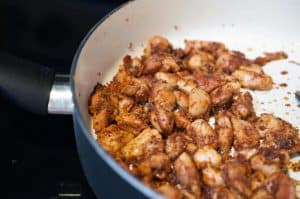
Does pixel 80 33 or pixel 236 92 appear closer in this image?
pixel 236 92

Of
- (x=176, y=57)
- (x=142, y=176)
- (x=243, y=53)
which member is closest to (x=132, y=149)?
(x=142, y=176)

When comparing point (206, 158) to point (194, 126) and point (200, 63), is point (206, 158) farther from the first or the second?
point (200, 63)

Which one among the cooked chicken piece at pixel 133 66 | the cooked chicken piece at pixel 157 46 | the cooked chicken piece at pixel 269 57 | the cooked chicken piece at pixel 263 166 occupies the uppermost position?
the cooked chicken piece at pixel 157 46

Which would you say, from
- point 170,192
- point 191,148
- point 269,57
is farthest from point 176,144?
point 269,57

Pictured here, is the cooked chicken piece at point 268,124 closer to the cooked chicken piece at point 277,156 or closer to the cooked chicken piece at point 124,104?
the cooked chicken piece at point 277,156

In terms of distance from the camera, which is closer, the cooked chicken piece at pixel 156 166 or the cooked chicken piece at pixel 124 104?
the cooked chicken piece at pixel 156 166

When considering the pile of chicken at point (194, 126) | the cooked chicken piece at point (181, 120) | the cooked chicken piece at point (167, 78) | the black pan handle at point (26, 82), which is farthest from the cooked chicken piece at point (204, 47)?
the black pan handle at point (26, 82)

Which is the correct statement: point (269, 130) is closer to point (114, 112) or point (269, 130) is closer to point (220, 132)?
point (220, 132)
